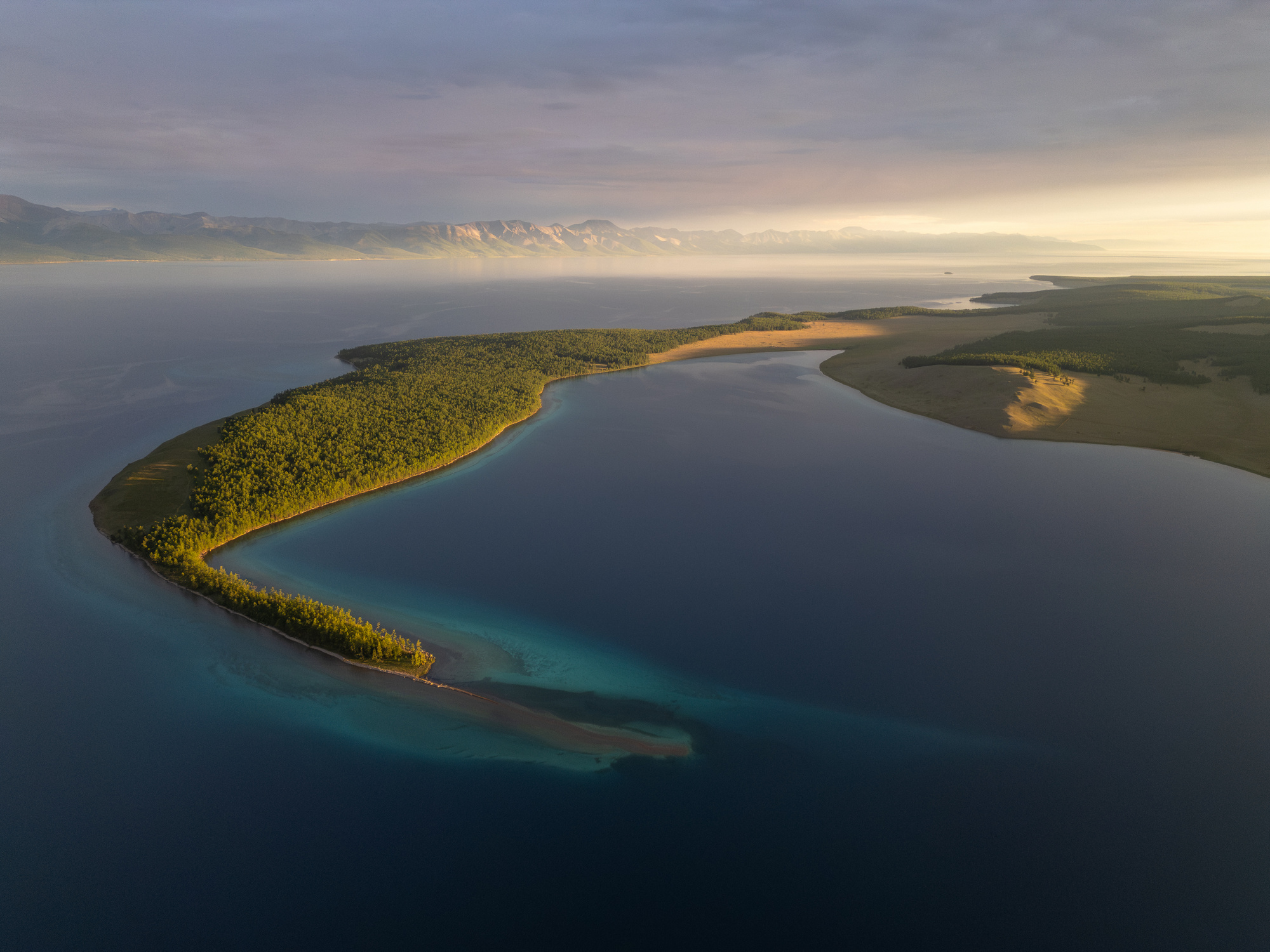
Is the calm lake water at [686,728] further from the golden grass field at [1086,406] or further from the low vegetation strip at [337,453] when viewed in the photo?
the golden grass field at [1086,406]

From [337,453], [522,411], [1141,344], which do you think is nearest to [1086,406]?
[1141,344]

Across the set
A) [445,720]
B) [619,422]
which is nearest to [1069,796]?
[445,720]

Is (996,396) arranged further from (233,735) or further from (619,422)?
(233,735)

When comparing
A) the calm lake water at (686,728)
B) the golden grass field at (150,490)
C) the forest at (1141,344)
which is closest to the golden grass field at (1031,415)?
the golden grass field at (150,490)

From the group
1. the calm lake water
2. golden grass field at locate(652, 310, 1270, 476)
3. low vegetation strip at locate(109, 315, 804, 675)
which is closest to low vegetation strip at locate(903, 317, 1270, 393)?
golden grass field at locate(652, 310, 1270, 476)

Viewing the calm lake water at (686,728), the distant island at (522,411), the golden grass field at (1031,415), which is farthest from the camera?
the golden grass field at (1031,415)

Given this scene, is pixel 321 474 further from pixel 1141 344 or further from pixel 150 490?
pixel 1141 344
